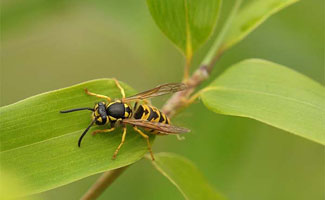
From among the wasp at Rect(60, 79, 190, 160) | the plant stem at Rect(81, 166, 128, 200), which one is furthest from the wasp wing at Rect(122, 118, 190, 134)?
the plant stem at Rect(81, 166, 128, 200)

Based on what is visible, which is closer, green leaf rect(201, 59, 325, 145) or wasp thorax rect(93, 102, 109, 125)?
green leaf rect(201, 59, 325, 145)

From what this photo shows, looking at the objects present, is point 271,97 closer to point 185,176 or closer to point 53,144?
point 185,176

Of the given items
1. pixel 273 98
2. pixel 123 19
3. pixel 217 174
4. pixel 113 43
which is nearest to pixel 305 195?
pixel 217 174

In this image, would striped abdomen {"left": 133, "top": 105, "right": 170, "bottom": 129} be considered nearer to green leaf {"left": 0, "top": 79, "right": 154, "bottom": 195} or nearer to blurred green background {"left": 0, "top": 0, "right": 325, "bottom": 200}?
green leaf {"left": 0, "top": 79, "right": 154, "bottom": 195}

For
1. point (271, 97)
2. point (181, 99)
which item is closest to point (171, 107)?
point (181, 99)

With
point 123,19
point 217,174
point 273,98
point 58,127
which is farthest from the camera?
point 123,19

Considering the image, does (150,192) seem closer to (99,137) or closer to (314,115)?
(99,137)
